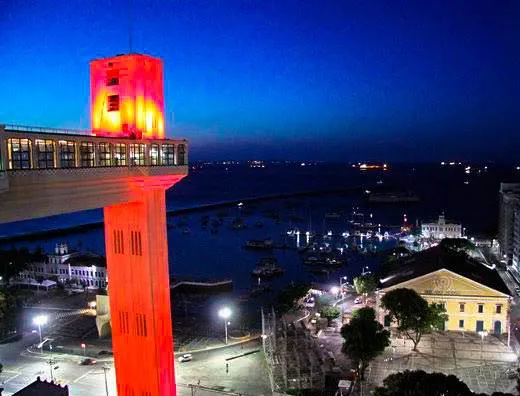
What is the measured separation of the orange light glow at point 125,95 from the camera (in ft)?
57.0

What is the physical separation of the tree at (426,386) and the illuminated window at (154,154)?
478 inches

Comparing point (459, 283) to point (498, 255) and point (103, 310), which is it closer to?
point (103, 310)

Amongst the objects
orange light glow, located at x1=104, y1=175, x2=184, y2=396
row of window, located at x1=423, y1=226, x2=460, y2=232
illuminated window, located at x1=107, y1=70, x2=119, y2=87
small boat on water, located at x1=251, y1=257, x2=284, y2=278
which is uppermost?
illuminated window, located at x1=107, y1=70, x2=119, y2=87

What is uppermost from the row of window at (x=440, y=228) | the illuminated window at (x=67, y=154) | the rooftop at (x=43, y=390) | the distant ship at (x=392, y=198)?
the illuminated window at (x=67, y=154)

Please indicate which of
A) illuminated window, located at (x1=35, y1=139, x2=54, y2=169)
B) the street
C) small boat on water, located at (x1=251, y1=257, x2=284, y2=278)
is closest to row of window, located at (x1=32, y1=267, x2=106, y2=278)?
small boat on water, located at (x1=251, y1=257, x2=284, y2=278)

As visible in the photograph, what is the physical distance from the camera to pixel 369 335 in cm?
2920

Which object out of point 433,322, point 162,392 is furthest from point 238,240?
point 162,392

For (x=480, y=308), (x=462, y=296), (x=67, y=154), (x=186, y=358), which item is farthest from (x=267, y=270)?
(x=67, y=154)

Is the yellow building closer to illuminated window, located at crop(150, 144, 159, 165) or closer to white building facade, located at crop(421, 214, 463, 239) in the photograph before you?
illuminated window, located at crop(150, 144, 159, 165)

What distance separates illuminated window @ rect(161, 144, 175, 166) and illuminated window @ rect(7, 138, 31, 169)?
5643 millimetres

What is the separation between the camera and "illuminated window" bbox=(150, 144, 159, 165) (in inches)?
691

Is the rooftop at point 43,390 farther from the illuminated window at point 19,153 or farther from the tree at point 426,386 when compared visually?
the tree at point 426,386

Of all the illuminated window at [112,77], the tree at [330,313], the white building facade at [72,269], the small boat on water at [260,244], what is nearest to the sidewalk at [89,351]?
the tree at [330,313]

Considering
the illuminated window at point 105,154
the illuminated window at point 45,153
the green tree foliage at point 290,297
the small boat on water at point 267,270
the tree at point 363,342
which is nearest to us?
the illuminated window at point 45,153
